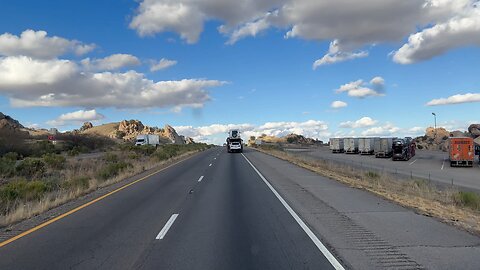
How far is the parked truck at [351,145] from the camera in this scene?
81.3m

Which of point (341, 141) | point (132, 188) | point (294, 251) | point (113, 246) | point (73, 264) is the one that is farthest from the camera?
point (341, 141)

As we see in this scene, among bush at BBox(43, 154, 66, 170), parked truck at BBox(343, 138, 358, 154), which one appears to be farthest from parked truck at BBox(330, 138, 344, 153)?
bush at BBox(43, 154, 66, 170)

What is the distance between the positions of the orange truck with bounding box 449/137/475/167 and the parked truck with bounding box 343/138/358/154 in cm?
3338

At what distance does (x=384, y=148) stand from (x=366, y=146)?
379 inches

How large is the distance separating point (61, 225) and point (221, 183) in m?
11.1

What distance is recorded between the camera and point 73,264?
22.8 ft

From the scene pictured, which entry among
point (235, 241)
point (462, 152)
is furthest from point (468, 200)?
point (462, 152)

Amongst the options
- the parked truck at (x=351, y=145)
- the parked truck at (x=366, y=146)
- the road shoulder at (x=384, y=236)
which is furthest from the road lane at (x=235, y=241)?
the parked truck at (x=351, y=145)

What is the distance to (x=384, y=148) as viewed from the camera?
64.1 metres

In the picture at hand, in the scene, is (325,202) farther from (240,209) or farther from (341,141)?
(341,141)

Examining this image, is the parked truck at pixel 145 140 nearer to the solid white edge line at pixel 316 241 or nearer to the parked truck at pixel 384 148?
the parked truck at pixel 384 148

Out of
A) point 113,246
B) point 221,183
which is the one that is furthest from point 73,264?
point 221,183

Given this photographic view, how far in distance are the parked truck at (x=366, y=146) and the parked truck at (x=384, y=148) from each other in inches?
114

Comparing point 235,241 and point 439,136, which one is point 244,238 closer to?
point 235,241
